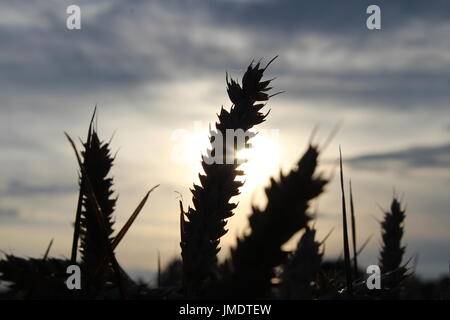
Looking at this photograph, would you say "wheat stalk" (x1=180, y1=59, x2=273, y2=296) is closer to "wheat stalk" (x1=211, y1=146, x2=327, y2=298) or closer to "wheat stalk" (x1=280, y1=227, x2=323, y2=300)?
"wheat stalk" (x1=280, y1=227, x2=323, y2=300)

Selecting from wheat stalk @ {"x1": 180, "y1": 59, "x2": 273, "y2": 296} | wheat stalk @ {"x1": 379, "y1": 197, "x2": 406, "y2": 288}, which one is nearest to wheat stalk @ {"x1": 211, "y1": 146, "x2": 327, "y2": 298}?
wheat stalk @ {"x1": 180, "y1": 59, "x2": 273, "y2": 296}

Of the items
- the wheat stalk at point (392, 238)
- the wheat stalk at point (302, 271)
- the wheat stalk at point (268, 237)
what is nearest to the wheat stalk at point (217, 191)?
the wheat stalk at point (302, 271)

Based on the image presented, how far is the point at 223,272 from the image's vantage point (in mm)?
1382

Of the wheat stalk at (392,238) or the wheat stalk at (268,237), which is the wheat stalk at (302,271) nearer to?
the wheat stalk at (268,237)

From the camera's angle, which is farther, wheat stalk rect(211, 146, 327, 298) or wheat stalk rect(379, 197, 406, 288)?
wheat stalk rect(379, 197, 406, 288)

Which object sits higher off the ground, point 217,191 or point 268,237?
point 217,191

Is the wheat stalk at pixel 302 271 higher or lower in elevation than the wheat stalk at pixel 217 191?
lower

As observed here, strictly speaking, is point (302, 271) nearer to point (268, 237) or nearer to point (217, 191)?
point (217, 191)

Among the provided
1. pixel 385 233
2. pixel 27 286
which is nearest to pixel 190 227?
pixel 27 286

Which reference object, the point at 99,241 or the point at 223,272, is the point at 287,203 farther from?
the point at 99,241

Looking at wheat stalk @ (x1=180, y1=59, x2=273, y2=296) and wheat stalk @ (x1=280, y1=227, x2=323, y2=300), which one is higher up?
wheat stalk @ (x1=180, y1=59, x2=273, y2=296)

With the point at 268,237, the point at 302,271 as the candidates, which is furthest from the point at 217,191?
the point at 268,237

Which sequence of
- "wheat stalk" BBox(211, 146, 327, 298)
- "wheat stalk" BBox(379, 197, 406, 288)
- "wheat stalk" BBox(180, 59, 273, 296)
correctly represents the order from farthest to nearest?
"wheat stalk" BBox(379, 197, 406, 288)
"wheat stalk" BBox(180, 59, 273, 296)
"wheat stalk" BBox(211, 146, 327, 298)

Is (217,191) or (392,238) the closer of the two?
(217,191)
